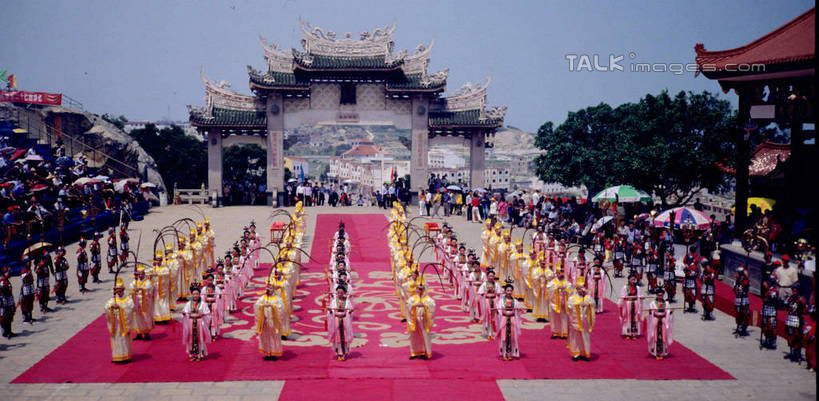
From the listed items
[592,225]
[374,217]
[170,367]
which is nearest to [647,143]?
[592,225]

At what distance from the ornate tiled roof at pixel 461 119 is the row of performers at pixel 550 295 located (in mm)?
18504

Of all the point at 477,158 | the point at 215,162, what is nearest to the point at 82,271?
the point at 215,162

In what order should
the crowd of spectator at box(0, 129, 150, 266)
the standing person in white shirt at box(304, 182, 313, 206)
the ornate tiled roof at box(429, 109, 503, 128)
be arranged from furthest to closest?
1. the ornate tiled roof at box(429, 109, 503, 128)
2. the standing person in white shirt at box(304, 182, 313, 206)
3. the crowd of spectator at box(0, 129, 150, 266)

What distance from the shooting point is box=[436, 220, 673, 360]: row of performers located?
12289 millimetres

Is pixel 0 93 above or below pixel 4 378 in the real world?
above

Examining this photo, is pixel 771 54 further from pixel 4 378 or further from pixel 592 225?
pixel 4 378

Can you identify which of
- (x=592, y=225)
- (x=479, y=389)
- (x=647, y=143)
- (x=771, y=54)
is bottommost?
(x=479, y=389)

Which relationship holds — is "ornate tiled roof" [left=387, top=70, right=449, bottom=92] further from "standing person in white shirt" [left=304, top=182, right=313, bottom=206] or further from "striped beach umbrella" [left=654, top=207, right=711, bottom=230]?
"striped beach umbrella" [left=654, top=207, right=711, bottom=230]

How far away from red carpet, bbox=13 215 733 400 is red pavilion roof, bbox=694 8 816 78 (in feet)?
27.0

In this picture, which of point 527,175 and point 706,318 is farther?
point 527,175

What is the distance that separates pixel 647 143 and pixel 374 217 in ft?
40.2

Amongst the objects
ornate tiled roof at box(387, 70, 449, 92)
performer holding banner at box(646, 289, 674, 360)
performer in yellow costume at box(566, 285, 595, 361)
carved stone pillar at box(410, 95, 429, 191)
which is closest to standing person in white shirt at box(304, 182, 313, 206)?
carved stone pillar at box(410, 95, 429, 191)

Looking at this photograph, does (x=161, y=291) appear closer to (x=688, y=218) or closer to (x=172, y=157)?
(x=688, y=218)

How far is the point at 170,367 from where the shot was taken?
38.3ft
